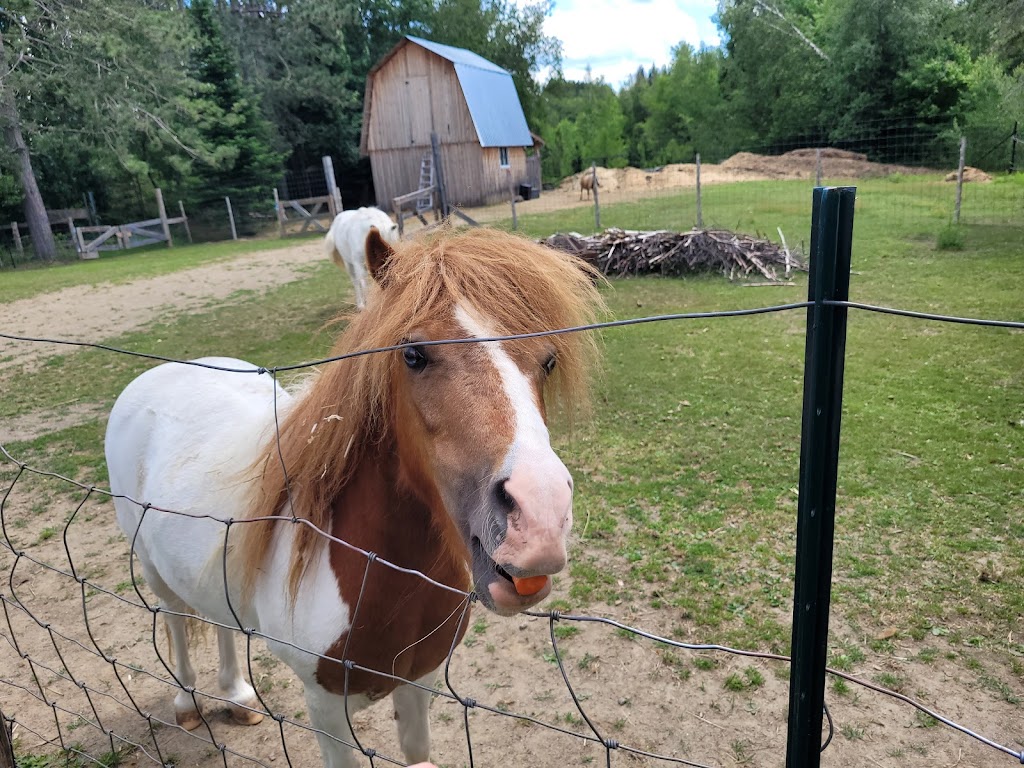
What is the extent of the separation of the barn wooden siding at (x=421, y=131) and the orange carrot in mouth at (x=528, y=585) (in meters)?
23.6

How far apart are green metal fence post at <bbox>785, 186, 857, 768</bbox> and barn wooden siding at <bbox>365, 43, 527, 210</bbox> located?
23.7 meters

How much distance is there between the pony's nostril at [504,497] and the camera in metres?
1.16

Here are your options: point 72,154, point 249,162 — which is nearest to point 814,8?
point 249,162

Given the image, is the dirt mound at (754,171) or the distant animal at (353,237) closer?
the distant animal at (353,237)

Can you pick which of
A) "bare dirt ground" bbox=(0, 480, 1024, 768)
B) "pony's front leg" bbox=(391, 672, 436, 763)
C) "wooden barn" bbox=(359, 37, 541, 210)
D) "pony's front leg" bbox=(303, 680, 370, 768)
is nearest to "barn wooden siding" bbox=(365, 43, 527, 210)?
"wooden barn" bbox=(359, 37, 541, 210)

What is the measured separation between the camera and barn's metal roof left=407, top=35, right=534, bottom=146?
24188 millimetres

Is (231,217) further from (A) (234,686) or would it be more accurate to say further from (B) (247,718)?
(B) (247,718)

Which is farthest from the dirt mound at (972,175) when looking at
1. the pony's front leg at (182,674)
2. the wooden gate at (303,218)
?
the pony's front leg at (182,674)

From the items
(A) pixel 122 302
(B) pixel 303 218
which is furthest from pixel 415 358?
(B) pixel 303 218

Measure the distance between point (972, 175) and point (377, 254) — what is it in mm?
20437

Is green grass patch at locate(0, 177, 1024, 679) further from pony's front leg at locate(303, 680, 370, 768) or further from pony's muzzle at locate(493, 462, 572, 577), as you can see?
pony's front leg at locate(303, 680, 370, 768)

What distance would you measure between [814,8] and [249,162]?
102 feet

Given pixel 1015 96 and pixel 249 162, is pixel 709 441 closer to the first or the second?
pixel 1015 96

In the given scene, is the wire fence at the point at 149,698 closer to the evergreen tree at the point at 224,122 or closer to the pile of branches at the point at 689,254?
the pile of branches at the point at 689,254
